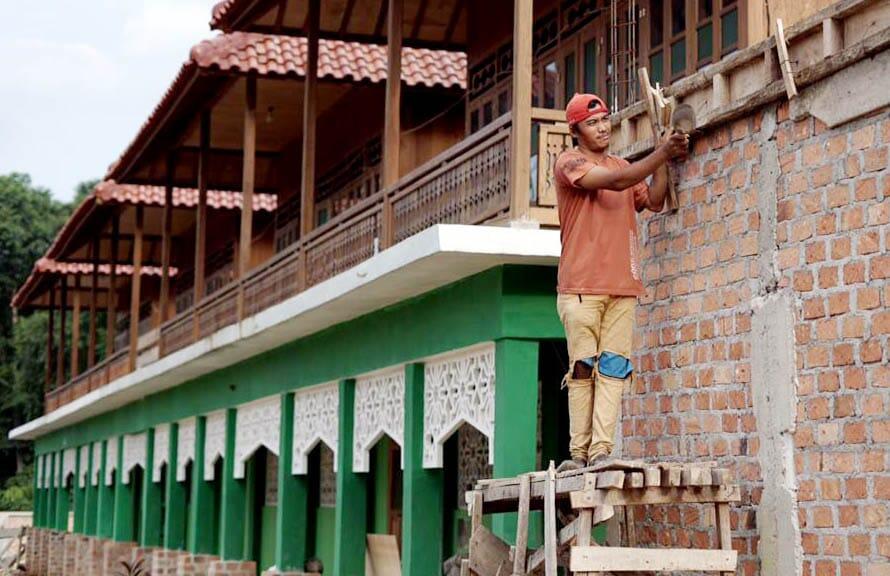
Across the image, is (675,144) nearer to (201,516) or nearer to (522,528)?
(522,528)

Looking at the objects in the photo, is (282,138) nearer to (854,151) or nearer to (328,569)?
(328,569)

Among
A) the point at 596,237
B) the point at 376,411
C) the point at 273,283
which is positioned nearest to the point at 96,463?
the point at 273,283

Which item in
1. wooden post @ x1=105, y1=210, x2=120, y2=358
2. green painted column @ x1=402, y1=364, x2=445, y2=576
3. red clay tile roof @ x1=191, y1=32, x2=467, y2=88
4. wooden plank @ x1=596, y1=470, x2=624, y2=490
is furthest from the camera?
wooden post @ x1=105, y1=210, x2=120, y2=358

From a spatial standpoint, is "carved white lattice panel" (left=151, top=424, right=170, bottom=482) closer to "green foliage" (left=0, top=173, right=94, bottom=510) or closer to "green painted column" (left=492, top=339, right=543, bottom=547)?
"green painted column" (left=492, top=339, right=543, bottom=547)

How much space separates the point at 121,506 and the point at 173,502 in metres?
4.29

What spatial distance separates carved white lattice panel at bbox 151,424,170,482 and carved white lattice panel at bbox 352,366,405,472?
9443 millimetres

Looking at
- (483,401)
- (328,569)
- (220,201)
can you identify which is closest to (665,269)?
(483,401)

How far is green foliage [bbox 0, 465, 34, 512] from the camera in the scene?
160 feet

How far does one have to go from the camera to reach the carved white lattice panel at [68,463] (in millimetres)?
32853

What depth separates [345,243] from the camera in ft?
45.7

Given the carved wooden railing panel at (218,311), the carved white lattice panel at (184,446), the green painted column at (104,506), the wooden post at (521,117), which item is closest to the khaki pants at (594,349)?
the wooden post at (521,117)

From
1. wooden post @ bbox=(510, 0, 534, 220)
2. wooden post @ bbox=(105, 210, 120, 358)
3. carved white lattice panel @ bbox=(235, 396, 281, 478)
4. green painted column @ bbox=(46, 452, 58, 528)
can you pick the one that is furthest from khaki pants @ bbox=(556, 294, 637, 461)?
green painted column @ bbox=(46, 452, 58, 528)

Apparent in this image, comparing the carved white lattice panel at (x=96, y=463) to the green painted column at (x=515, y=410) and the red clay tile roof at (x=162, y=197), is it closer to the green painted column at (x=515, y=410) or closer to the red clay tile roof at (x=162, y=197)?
the red clay tile roof at (x=162, y=197)

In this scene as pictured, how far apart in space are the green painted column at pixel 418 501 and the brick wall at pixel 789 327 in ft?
13.3
